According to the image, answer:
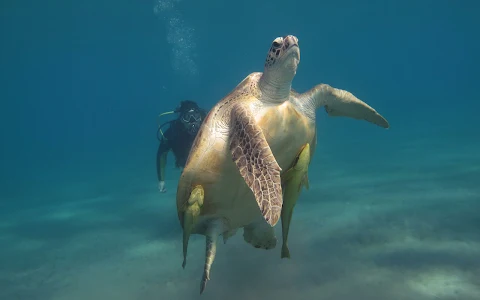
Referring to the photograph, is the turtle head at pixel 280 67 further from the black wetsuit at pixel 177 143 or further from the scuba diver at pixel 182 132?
the black wetsuit at pixel 177 143

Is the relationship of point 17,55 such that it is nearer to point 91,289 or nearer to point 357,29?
point 91,289

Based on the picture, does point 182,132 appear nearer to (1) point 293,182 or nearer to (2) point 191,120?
(2) point 191,120

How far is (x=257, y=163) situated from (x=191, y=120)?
165 inches

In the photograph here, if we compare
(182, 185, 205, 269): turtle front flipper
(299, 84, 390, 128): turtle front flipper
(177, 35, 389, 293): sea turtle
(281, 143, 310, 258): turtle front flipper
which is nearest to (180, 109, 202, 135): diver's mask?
(299, 84, 390, 128): turtle front flipper

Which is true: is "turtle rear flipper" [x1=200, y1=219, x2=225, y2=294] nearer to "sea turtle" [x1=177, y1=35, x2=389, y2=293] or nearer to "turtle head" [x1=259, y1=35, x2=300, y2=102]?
"sea turtle" [x1=177, y1=35, x2=389, y2=293]

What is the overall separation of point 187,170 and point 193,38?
5996cm

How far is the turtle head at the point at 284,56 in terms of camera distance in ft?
9.66

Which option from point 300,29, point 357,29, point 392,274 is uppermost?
point 357,29

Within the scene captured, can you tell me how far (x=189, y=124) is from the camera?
6.57m

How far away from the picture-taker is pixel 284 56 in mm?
2994

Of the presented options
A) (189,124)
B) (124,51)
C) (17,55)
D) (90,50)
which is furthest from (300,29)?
(189,124)

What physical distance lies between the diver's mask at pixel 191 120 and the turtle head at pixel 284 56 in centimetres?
356

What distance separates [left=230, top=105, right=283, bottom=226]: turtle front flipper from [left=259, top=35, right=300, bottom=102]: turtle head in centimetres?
41

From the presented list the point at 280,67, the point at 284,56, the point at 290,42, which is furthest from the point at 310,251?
the point at 290,42
